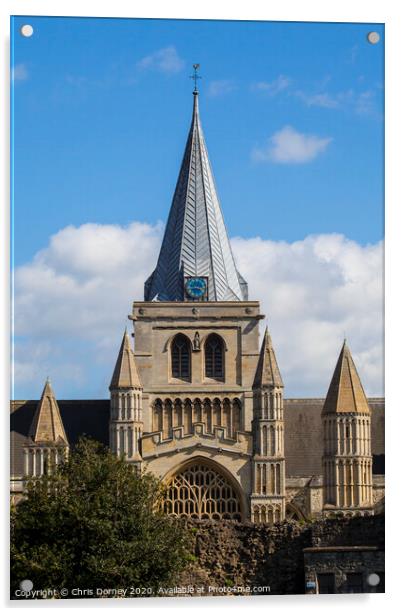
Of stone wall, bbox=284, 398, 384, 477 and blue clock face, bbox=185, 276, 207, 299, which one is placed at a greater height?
blue clock face, bbox=185, 276, 207, 299

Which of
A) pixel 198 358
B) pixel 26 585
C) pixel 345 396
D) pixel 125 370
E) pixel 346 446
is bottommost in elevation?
pixel 26 585

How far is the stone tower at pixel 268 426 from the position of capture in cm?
6250

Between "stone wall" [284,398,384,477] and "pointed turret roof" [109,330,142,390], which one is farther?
"stone wall" [284,398,384,477]

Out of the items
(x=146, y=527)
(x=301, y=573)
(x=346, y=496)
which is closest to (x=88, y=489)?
(x=146, y=527)

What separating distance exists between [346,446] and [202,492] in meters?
4.63

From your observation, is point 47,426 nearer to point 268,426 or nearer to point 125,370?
point 125,370

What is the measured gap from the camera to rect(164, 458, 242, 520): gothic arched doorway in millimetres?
62719

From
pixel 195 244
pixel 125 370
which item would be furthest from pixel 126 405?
pixel 195 244

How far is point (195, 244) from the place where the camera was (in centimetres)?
6700

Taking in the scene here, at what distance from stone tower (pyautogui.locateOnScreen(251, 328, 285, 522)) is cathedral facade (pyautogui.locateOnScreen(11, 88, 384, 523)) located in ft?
0.10

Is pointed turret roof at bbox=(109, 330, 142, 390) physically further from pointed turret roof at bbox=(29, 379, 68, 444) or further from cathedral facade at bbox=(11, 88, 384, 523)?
pointed turret roof at bbox=(29, 379, 68, 444)

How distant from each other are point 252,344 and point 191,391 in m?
2.47

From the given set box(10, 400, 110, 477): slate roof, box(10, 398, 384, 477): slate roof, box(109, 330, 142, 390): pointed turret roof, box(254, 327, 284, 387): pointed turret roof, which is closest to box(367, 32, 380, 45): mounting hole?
box(254, 327, 284, 387): pointed turret roof

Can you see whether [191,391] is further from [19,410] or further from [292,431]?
[19,410]
